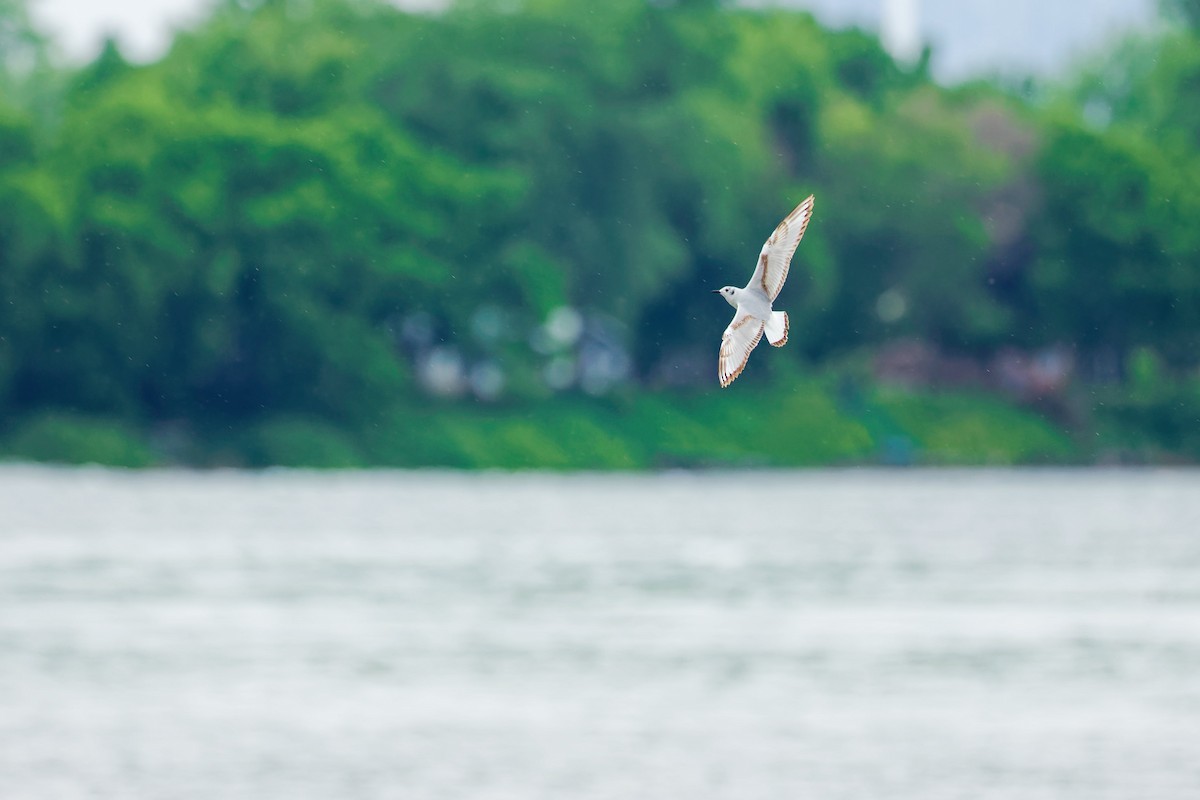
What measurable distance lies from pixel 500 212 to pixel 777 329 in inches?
4188

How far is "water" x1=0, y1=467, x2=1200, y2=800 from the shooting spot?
161ft

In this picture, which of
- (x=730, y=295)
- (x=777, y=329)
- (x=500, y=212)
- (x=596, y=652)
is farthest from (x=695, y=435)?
(x=777, y=329)

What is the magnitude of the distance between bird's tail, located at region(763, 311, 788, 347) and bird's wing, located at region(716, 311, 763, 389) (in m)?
0.07

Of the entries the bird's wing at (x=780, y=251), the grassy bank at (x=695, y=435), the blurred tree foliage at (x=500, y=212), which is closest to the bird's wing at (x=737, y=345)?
the bird's wing at (x=780, y=251)

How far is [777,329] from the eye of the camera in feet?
44.8


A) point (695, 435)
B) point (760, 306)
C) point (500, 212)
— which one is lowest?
point (695, 435)

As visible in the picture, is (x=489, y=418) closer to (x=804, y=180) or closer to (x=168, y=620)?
(x=804, y=180)

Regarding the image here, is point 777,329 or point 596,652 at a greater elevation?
point 777,329

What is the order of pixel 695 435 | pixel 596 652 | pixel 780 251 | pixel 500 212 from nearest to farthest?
1. pixel 780 251
2. pixel 596 652
3. pixel 500 212
4. pixel 695 435

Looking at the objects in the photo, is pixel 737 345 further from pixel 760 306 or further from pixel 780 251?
pixel 780 251

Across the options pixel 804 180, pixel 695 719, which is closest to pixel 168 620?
pixel 695 719

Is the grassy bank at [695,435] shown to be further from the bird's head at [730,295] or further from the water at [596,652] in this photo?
the bird's head at [730,295]

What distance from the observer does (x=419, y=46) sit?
409 feet

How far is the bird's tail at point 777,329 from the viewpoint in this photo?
536 inches
